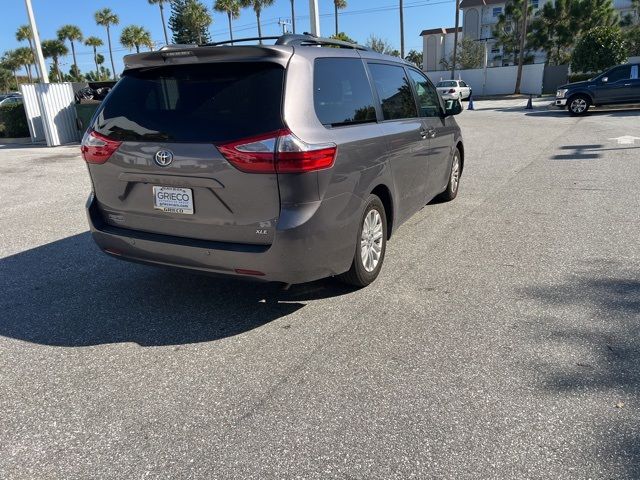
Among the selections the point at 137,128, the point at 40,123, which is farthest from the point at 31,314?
the point at 40,123

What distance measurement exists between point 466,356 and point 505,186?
533cm

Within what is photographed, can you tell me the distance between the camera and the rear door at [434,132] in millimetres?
5301

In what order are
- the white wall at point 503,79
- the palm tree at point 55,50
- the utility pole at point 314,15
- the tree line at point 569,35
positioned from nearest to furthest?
the utility pole at point 314,15, the tree line at point 569,35, the white wall at point 503,79, the palm tree at point 55,50

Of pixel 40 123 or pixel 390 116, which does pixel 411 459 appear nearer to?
pixel 390 116

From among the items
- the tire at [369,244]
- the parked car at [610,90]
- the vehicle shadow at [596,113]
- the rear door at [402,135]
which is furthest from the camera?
the vehicle shadow at [596,113]

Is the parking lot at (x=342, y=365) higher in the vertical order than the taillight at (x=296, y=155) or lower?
lower

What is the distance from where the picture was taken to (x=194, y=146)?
3.15m

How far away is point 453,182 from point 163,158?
461cm

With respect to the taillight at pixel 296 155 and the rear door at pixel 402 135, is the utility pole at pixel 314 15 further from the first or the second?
the taillight at pixel 296 155

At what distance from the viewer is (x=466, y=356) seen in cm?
308

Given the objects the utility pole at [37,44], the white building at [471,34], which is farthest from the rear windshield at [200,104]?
the white building at [471,34]

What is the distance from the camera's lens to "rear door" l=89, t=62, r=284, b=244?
122 inches

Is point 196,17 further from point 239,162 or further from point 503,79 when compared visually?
point 239,162

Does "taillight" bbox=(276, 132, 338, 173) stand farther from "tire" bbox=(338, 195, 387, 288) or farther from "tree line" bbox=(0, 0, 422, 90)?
"tree line" bbox=(0, 0, 422, 90)
